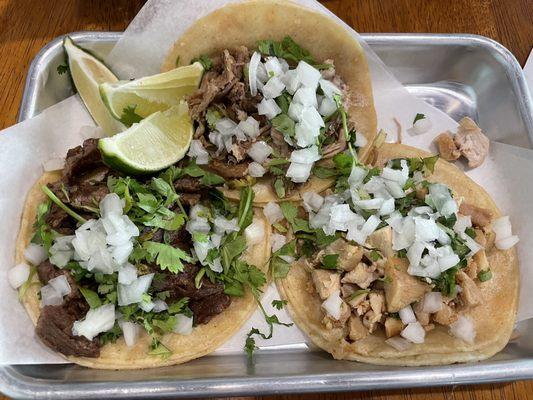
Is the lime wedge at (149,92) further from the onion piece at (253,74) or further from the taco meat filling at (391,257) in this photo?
the taco meat filling at (391,257)

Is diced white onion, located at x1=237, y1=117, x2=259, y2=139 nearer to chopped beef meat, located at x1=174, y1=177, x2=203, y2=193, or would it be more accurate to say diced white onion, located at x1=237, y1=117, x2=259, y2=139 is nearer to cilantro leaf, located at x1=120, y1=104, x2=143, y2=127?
chopped beef meat, located at x1=174, y1=177, x2=203, y2=193

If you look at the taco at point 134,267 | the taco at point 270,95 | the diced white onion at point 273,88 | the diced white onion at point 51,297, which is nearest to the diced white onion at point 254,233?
the taco at point 134,267

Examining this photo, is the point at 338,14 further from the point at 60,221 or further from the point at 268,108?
the point at 60,221

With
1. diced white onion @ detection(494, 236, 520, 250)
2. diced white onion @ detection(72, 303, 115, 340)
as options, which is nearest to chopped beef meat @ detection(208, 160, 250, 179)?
diced white onion @ detection(72, 303, 115, 340)

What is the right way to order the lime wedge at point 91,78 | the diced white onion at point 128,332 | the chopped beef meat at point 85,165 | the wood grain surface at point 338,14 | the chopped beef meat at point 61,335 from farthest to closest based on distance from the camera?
the wood grain surface at point 338,14 → the lime wedge at point 91,78 → the chopped beef meat at point 85,165 → the diced white onion at point 128,332 → the chopped beef meat at point 61,335

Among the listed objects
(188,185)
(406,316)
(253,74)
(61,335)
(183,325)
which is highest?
(253,74)

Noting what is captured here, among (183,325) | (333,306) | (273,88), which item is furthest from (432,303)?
(273,88)

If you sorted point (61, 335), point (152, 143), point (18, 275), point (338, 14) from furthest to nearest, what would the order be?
point (338, 14) → point (152, 143) → point (18, 275) → point (61, 335)
